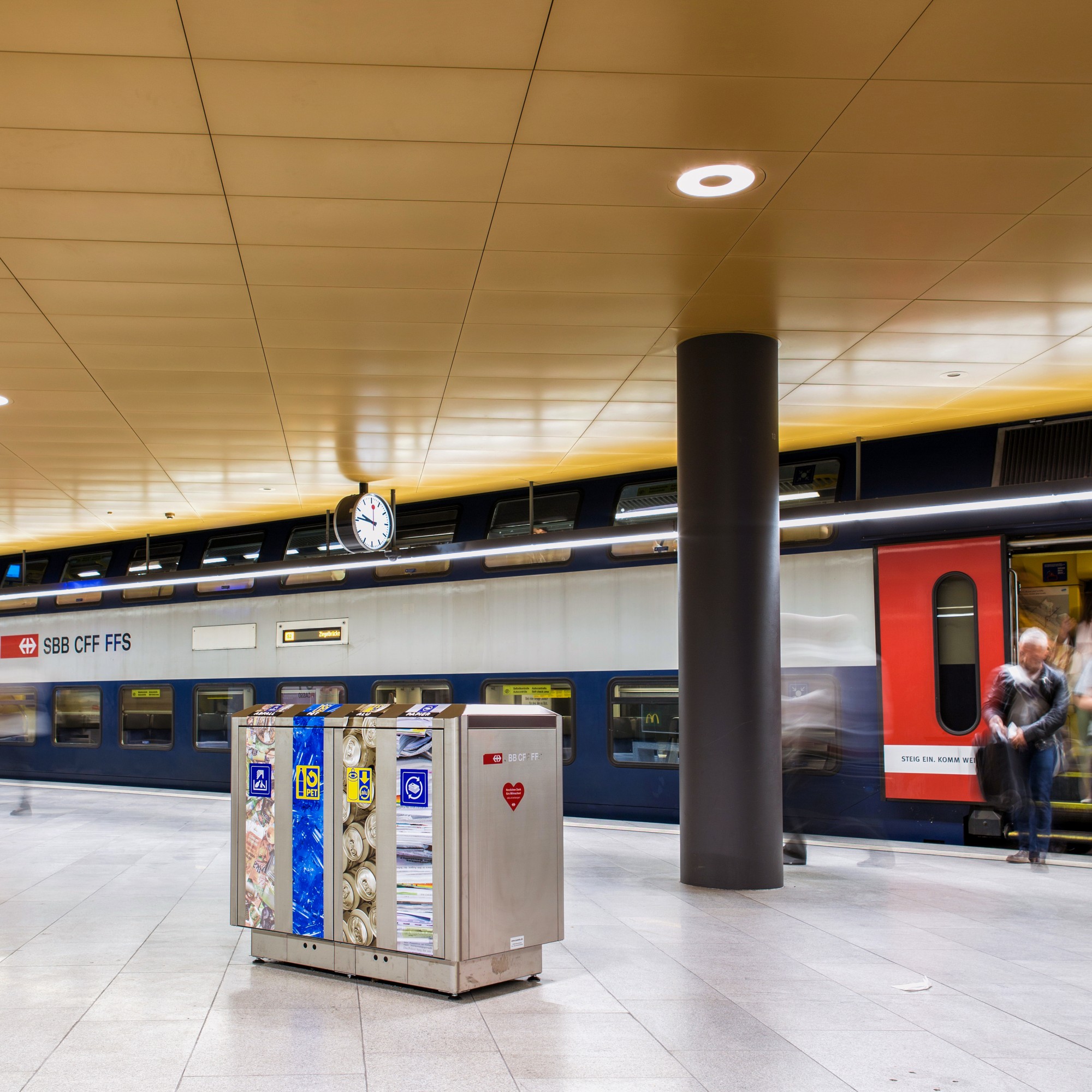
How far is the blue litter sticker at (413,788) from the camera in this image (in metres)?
4.72

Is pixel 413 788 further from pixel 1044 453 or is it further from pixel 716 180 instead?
pixel 1044 453

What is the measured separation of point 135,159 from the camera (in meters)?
4.64

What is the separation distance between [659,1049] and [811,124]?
3501 millimetres

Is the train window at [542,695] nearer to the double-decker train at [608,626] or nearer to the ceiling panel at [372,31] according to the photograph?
the double-decker train at [608,626]

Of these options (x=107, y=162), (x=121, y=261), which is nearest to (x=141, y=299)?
(x=121, y=261)

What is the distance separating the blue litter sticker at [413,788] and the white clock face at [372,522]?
19.6 feet

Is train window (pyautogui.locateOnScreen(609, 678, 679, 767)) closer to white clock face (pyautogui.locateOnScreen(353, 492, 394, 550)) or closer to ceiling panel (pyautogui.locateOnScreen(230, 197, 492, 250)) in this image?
white clock face (pyautogui.locateOnScreen(353, 492, 394, 550))

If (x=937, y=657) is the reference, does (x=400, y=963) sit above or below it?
below

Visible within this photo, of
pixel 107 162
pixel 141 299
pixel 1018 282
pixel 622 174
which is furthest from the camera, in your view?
pixel 141 299

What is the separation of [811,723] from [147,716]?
31.0 ft

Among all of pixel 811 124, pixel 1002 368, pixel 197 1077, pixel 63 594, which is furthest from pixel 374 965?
pixel 63 594

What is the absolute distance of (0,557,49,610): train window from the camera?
1652 centimetres

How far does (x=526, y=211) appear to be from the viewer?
5.20 metres

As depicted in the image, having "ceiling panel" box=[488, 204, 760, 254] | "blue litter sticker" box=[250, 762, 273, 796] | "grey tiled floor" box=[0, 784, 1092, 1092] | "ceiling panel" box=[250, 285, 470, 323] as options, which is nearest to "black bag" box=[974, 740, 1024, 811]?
"grey tiled floor" box=[0, 784, 1092, 1092]
